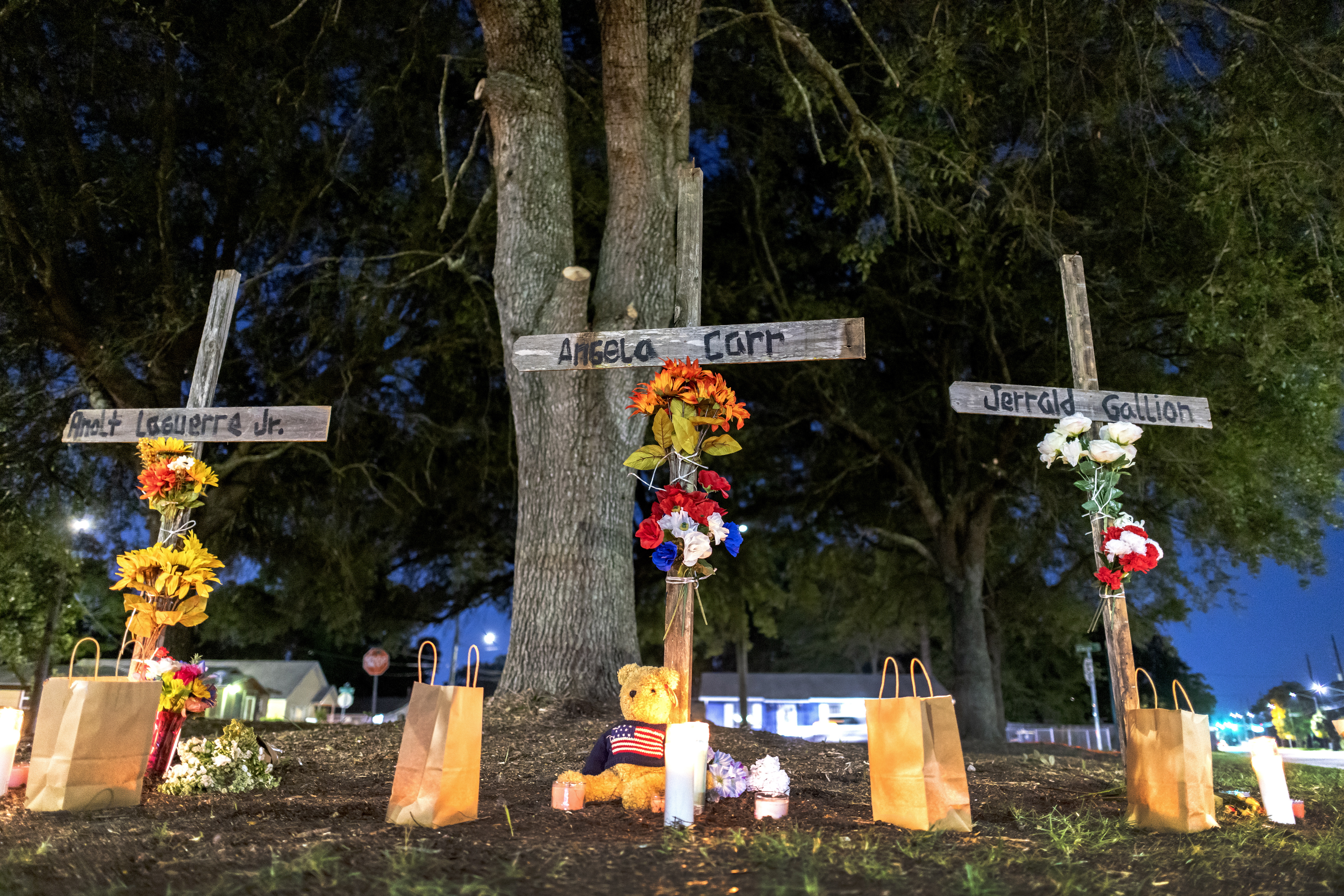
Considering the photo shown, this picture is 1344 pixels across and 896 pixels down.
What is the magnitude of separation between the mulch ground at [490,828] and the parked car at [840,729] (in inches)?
906

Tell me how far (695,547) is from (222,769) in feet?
9.28

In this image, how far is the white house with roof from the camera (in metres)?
36.2

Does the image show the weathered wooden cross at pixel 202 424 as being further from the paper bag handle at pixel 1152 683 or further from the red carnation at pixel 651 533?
the paper bag handle at pixel 1152 683

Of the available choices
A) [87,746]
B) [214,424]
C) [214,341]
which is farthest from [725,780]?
[214,341]

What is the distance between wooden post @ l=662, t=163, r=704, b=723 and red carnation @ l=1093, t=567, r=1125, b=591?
2416 mm

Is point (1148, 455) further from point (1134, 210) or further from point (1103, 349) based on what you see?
point (1134, 210)

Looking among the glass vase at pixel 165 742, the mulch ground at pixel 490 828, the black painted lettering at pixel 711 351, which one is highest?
the black painted lettering at pixel 711 351

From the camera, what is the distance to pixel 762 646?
50.2 m

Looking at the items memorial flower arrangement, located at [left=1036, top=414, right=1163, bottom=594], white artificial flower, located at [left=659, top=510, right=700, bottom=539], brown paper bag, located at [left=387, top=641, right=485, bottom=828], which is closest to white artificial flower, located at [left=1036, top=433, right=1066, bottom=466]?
memorial flower arrangement, located at [left=1036, top=414, right=1163, bottom=594]

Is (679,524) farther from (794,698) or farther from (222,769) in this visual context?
(794,698)

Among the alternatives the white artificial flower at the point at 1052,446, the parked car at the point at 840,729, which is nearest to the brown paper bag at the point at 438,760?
the white artificial flower at the point at 1052,446

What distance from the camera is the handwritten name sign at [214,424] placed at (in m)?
5.85

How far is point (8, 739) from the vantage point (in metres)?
4.19

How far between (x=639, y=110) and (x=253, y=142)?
22.7ft
